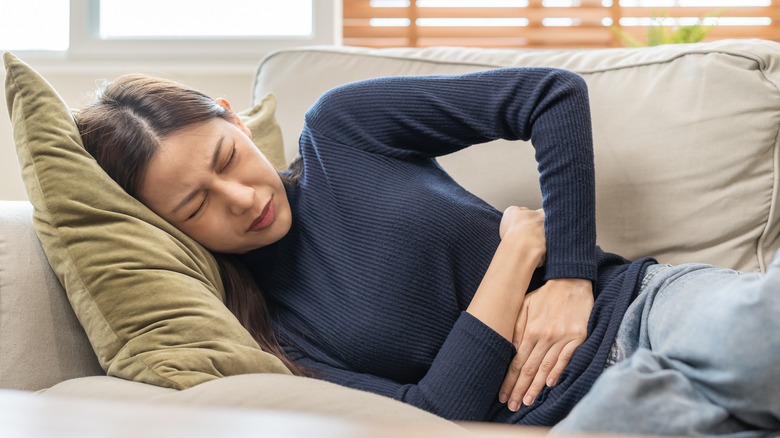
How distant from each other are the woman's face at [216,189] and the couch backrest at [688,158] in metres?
0.41

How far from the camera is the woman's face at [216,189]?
1.16m

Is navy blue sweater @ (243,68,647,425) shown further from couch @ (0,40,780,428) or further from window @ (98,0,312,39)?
window @ (98,0,312,39)

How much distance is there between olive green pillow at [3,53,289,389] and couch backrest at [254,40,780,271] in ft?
1.86

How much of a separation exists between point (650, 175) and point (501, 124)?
26 cm

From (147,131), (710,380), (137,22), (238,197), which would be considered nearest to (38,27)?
(137,22)

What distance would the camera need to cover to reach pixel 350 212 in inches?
48.3

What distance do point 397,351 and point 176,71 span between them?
4.91 ft

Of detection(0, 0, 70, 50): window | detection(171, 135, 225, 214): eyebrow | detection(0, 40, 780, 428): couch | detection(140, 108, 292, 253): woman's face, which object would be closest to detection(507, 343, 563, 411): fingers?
detection(0, 40, 780, 428): couch

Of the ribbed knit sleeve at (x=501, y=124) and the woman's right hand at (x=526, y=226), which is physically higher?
the ribbed knit sleeve at (x=501, y=124)

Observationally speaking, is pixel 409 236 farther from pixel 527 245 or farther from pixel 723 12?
pixel 723 12

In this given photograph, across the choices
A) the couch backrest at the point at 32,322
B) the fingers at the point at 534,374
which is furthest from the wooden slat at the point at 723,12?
the couch backrest at the point at 32,322

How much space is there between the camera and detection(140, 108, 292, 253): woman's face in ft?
3.80

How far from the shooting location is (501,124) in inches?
48.3

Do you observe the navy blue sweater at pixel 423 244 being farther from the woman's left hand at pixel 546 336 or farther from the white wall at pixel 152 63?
the white wall at pixel 152 63
